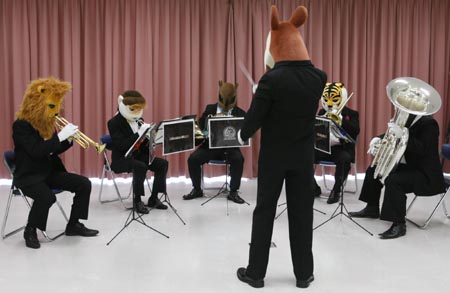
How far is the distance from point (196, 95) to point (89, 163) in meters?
1.66

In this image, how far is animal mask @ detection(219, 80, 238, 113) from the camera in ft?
17.7

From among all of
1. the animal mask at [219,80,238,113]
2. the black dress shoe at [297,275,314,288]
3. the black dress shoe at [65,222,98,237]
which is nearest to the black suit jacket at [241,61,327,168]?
the black dress shoe at [297,275,314,288]

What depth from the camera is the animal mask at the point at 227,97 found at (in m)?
5.39

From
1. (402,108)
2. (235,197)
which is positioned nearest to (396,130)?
(402,108)

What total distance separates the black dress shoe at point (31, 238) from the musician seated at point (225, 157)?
1.90 metres

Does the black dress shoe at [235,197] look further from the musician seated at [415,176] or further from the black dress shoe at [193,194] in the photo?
the musician seated at [415,176]

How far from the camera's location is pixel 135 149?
14.8ft

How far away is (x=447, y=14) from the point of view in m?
6.64

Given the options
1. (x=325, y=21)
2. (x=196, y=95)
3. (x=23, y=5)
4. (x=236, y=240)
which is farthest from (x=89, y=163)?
(x=325, y=21)

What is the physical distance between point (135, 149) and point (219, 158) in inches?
48.9

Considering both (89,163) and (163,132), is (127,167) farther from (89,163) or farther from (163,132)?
(89,163)

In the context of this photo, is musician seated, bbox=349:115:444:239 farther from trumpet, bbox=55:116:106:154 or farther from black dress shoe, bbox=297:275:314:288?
trumpet, bbox=55:116:106:154

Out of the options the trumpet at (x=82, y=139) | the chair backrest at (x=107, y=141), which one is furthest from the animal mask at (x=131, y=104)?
the chair backrest at (x=107, y=141)

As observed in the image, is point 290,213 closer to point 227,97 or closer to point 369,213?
point 369,213
